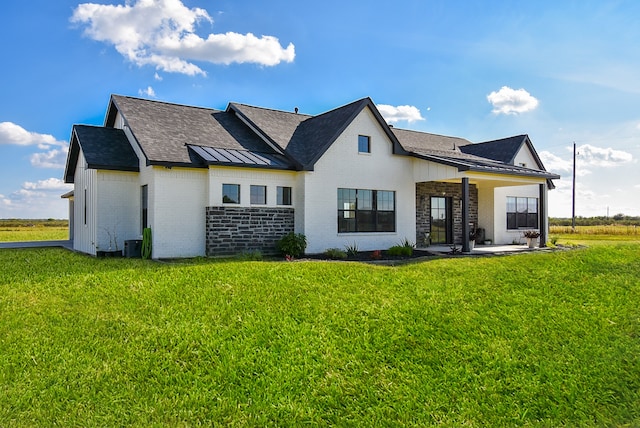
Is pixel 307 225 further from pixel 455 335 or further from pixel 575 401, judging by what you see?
pixel 575 401

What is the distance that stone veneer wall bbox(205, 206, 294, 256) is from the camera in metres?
14.6

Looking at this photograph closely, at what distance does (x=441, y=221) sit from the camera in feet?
68.2

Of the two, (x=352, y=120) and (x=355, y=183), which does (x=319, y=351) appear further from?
(x=352, y=120)

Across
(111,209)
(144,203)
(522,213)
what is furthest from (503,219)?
(111,209)

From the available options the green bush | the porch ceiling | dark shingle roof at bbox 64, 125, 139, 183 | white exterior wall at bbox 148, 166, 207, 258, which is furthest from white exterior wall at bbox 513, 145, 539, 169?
dark shingle roof at bbox 64, 125, 139, 183

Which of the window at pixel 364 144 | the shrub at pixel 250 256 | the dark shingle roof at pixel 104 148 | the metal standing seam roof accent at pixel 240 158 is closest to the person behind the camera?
the shrub at pixel 250 256

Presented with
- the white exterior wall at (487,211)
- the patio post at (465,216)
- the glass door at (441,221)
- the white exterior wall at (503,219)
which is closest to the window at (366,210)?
the patio post at (465,216)

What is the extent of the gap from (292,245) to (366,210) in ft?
12.9

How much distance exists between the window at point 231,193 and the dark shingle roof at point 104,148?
3627 mm

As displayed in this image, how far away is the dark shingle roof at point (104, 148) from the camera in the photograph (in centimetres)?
1548

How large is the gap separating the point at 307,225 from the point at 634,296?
9.74m

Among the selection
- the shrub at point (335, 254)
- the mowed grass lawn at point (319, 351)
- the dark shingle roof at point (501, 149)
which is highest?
the dark shingle roof at point (501, 149)

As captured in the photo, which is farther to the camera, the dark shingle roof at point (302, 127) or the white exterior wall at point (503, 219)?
the white exterior wall at point (503, 219)

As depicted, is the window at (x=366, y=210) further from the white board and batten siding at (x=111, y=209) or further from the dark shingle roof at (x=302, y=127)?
the white board and batten siding at (x=111, y=209)
